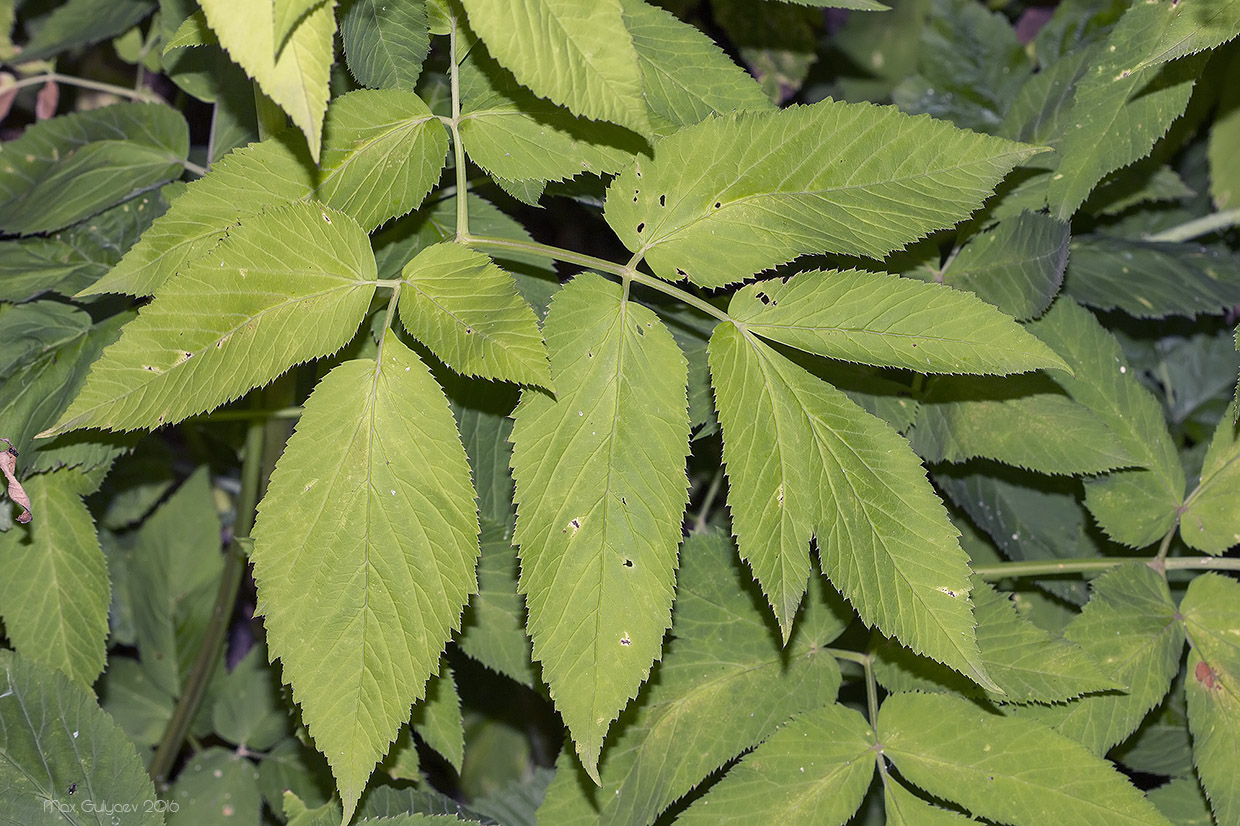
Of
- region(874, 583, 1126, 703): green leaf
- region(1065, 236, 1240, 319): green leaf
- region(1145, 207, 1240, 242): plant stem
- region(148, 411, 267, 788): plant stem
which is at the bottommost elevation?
region(148, 411, 267, 788): plant stem

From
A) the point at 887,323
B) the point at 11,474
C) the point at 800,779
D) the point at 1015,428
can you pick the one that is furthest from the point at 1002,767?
the point at 11,474

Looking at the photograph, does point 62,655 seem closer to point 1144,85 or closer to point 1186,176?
point 1144,85

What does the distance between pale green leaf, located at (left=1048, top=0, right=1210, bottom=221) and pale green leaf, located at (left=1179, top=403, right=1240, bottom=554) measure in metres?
0.39

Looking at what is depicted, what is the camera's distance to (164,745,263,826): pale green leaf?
156 centimetres

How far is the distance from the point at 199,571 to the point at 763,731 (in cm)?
109

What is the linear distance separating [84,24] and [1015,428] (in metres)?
1.71

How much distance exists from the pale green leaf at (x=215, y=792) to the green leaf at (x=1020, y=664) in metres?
1.11

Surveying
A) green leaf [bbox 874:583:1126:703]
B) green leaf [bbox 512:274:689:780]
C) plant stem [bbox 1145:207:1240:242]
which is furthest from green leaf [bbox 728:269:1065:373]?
plant stem [bbox 1145:207:1240:242]

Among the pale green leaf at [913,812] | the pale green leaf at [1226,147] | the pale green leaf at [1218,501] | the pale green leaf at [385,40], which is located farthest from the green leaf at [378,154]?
the pale green leaf at [1226,147]

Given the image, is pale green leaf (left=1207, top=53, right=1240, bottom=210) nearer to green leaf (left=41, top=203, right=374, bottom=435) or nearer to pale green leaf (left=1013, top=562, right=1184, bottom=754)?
pale green leaf (left=1013, top=562, right=1184, bottom=754)

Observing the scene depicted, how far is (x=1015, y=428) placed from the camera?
52.4 inches

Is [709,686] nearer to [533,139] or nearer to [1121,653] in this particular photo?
[1121,653]

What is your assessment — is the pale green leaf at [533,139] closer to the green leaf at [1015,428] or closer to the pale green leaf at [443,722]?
the green leaf at [1015,428]

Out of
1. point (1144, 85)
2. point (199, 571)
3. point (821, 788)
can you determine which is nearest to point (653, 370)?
point (821, 788)
